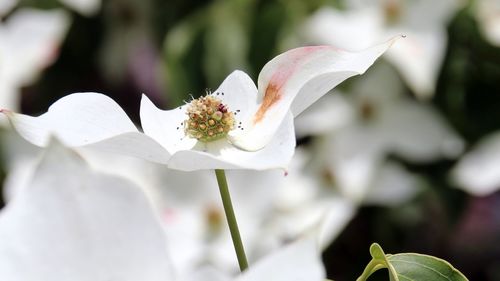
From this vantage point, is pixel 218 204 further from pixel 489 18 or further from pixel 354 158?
pixel 489 18

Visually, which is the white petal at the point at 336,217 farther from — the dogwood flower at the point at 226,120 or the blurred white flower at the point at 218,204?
the dogwood flower at the point at 226,120

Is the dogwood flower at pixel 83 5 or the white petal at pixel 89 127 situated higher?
the white petal at pixel 89 127

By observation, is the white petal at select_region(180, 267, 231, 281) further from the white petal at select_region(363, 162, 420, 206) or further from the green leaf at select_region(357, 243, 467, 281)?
the white petal at select_region(363, 162, 420, 206)

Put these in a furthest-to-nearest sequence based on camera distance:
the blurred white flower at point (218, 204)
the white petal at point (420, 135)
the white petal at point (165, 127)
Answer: the white petal at point (420, 135), the blurred white flower at point (218, 204), the white petal at point (165, 127)

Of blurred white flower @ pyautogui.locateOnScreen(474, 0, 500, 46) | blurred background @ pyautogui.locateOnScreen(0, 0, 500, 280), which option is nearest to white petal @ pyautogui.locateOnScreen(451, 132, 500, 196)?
blurred background @ pyautogui.locateOnScreen(0, 0, 500, 280)

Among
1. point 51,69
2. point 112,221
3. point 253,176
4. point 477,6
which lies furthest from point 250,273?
point 51,69

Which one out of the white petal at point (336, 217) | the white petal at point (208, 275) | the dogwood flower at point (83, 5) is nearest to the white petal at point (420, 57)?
the white petal at point (336, 217)
